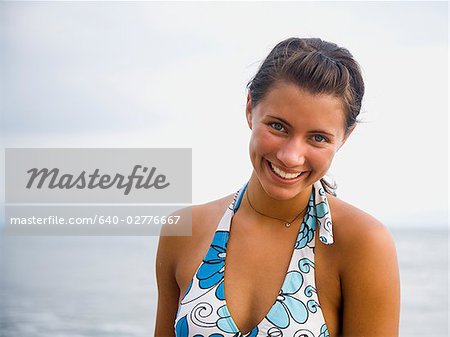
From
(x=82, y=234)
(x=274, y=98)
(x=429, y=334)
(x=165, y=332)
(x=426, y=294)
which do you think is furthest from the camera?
(x=82, y=234)

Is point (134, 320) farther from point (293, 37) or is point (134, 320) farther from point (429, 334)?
point (293, 37)

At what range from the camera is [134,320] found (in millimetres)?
8820

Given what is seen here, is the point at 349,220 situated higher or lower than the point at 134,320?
lower

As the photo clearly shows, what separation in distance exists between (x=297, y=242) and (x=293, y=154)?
0.36m

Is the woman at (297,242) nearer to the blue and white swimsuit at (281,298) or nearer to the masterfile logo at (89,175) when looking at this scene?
the blue and white swimsuit at (281,298)

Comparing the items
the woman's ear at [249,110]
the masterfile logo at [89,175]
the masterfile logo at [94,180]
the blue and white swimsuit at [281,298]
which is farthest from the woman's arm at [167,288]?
the masterfile logo at [94,180]

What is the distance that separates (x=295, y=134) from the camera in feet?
6.10

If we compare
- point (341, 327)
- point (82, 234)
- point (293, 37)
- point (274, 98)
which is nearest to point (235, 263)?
point (341, 327)

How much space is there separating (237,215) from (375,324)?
0.55m

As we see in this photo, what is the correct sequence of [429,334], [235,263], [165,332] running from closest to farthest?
[235,263]
[165,332]
[429,334]

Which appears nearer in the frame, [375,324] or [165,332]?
[375,324]

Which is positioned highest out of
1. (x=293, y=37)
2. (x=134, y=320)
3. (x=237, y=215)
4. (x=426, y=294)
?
(x=426, y=294)

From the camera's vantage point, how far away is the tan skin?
6.33 feet

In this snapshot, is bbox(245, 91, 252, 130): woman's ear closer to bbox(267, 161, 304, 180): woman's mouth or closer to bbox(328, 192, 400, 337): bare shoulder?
bbox(267, 161, 304, 180): woman's mouth
